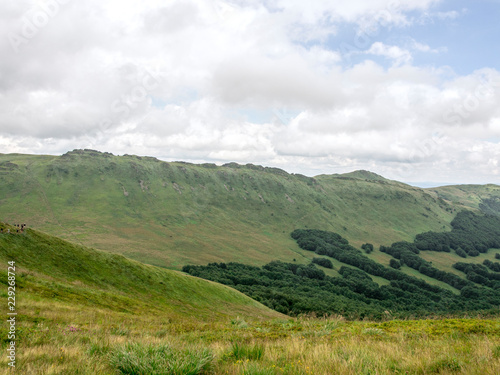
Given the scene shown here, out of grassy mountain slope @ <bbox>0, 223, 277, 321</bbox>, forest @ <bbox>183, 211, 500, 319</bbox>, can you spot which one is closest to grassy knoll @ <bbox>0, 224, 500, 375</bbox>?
grassy mountain slope @ <bbox>0, 223, 277, 321</bbox>

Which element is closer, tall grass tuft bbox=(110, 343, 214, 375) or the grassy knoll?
tall grass tuft bbox=(110, 343, 214, 375)

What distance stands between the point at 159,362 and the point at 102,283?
30.7 metres

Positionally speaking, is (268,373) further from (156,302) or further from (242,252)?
(242,252)

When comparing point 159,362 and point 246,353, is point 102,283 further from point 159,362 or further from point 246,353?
point 159,362

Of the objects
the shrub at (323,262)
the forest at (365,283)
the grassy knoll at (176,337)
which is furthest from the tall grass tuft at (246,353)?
the shrub at (323,262)

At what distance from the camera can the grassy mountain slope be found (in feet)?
76.9

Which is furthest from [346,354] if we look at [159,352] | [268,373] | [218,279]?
[218,279]

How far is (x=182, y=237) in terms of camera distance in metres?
168

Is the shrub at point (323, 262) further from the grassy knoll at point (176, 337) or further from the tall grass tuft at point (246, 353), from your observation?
the tall grass tuft at point (246, 353)

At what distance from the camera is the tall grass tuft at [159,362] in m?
6.03

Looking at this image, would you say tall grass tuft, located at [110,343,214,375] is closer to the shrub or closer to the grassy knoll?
the grassy knoll

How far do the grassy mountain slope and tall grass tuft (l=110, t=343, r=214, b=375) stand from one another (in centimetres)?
1361

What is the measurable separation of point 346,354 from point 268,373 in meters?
3.18

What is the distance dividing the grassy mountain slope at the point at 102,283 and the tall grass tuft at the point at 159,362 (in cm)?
1361
